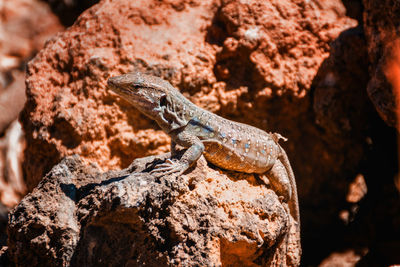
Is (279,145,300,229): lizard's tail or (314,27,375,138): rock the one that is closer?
(279,145,300,229): lizard's tail

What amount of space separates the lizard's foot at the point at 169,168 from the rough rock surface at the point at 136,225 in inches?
Result: 2.8

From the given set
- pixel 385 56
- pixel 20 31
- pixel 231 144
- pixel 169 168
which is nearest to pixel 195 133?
pixel 231 144

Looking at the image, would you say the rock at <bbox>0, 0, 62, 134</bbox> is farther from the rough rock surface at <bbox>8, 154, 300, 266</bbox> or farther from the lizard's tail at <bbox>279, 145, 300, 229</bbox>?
the lizard's tail at <bbox>279, 145, 300, 229</bbox>

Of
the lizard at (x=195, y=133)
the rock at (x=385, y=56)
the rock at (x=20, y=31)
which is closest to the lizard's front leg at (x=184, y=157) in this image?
the lizard at (x=195, y=133)

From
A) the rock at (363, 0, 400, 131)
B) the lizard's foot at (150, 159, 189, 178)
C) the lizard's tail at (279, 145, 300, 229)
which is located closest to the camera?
the lizard's foot at (150, 159, 189, 178)

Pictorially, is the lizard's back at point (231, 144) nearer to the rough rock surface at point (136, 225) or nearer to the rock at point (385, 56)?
the rough rock surface at point (136, 225)

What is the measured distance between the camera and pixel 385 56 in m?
4.68

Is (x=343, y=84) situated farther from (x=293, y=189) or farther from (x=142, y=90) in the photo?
(x=142, y=90)

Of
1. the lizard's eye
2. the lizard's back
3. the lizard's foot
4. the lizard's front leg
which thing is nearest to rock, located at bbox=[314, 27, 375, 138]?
the lizard's back

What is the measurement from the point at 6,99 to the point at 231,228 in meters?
8.30

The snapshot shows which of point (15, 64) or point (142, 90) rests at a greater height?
point (142, 90)

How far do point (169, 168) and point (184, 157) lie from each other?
0.65 feet

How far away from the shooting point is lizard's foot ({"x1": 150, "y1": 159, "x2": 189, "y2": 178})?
11.5 ft

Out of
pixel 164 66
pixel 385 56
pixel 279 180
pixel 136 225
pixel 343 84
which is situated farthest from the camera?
pixel 343 84
